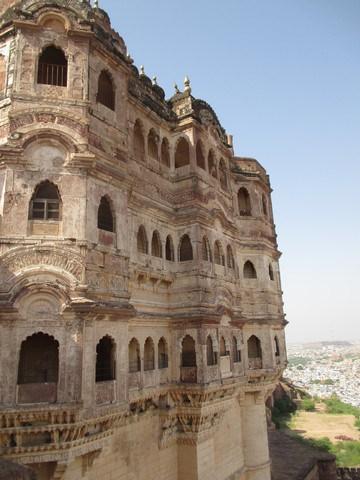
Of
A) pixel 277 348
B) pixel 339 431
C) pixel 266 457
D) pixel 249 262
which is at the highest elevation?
pixel 249 262

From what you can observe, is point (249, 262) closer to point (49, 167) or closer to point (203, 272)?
point (203, 272)

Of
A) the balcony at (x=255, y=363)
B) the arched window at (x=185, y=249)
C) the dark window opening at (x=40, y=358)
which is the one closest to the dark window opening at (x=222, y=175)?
the arched window at (x=185, y=249)

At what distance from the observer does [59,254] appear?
10.8 metres

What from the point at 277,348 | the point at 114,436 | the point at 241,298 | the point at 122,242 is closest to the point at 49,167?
the point at 122,242

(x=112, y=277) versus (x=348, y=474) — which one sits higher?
(x=112, y=277)

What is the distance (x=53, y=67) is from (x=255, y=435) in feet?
59.2

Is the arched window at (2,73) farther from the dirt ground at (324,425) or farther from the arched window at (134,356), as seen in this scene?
the dirt ground at (324,425)

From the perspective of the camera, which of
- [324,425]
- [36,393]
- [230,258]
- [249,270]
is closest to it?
[36,393]

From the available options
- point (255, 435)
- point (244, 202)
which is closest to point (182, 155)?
point (244, 202)

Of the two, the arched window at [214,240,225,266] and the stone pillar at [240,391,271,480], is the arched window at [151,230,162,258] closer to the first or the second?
the arched window at [214,240,225,266]

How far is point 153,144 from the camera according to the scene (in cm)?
1669

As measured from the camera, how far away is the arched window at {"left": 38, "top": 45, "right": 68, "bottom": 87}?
1262 cm

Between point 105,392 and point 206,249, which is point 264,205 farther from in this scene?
point 105,392

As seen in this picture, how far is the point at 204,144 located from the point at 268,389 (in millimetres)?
12352
